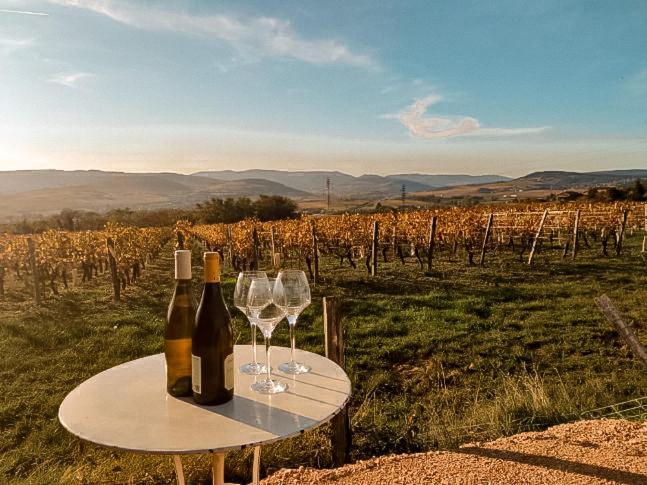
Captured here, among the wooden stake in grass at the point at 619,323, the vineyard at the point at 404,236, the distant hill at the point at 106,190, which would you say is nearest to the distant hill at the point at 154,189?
the distant hill at the point at 106,190

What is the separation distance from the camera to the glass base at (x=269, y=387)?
5.75 feet

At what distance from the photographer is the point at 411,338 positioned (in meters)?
7.60

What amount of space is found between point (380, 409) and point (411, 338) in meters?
2.78

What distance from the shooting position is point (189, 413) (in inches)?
62.6

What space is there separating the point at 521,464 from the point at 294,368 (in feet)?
6.20

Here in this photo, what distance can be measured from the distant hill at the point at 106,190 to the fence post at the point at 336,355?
104777mm

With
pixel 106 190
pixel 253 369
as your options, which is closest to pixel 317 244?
pixel 253 369

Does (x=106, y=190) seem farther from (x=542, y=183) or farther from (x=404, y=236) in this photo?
(x=404, y=236)

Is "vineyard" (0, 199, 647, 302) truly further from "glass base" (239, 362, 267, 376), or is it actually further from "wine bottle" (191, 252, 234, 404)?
"wine bottle" (191, 252, 234, 404)

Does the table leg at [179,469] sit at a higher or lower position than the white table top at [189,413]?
lower

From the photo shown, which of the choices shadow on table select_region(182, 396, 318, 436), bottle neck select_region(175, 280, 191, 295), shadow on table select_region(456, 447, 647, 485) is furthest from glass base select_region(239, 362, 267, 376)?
shadow on table select_region(456, 447, 647, 485)

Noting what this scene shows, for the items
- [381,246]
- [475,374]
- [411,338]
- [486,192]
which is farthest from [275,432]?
[486,192]

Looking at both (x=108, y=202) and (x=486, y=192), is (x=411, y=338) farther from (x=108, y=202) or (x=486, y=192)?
(x=108, y=202)

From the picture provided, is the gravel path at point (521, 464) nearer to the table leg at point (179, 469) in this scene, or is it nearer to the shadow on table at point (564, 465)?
the shadow on table at point (564, 465)
